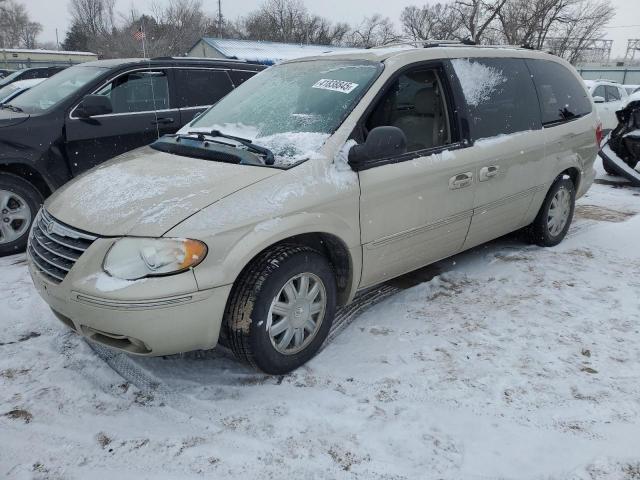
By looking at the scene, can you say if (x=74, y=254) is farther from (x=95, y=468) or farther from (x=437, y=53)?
(x=437, y=53)

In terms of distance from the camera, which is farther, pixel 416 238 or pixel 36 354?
pixel 416 238

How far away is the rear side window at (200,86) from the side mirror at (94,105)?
37.4 inches

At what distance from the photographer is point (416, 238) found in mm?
3398

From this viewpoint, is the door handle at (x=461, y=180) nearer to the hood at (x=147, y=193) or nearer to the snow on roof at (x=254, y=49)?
the hood at (x=147, y=193)

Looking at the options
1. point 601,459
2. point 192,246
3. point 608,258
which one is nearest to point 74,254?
point 192,246

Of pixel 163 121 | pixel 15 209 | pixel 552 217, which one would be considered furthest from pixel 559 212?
pixel 15 209

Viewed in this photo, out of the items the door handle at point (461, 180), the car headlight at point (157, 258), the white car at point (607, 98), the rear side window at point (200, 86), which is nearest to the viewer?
the car headlight at point (157, 258)

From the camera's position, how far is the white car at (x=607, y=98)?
12234mm

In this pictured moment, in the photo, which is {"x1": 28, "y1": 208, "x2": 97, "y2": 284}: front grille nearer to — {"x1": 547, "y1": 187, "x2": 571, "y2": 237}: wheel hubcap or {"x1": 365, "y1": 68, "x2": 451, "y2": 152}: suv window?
{"x1": 365, "y1": 68, "x2": 451, "y2": 152}: suv window

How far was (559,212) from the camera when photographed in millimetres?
4895

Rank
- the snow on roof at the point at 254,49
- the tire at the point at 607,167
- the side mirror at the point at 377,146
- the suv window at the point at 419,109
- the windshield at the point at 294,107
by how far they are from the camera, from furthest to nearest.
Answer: the snow on roof at the point at 254,49 → the tire at the point at 607,167 → the suv window at the point at 419,109 → the windshield at the point at 294,107 → the side mirror at the point at 377,146

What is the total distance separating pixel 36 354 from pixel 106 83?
3.23 metres

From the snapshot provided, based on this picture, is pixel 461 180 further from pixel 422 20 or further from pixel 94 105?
pixel 422 20

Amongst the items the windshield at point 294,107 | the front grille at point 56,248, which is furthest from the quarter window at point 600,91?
the front grille at point 56,248
